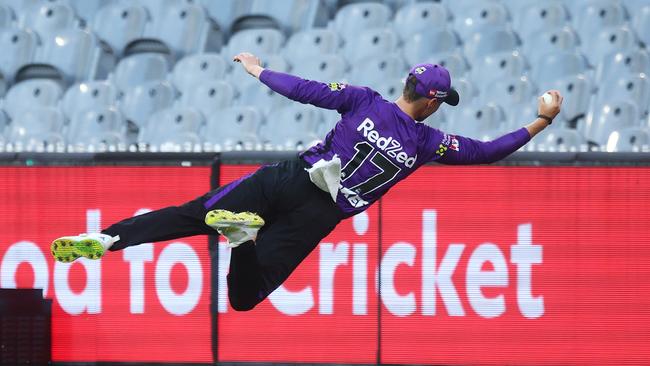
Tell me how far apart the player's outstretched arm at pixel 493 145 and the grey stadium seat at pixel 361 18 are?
19.5 ft

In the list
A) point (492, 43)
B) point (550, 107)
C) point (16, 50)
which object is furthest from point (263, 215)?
point (16, 50)

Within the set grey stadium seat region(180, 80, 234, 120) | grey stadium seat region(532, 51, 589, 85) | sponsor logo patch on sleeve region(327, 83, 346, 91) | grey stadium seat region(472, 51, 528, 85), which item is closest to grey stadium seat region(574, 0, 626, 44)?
grey stadium seat region(532, 51, 589, 85)

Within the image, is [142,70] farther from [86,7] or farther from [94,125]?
[86,7]

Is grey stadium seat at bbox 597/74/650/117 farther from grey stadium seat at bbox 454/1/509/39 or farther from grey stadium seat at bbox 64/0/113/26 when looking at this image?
grey stadium seat at bbox 64/0/113/26

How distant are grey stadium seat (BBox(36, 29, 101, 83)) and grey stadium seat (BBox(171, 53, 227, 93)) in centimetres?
101

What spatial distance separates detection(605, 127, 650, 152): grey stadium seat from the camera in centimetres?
1002

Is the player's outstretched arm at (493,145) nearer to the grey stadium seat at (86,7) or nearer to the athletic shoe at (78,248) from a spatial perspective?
the athletic shoe at (78,248)

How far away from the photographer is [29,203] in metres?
8.62

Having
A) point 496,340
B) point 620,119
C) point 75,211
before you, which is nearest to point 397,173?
point 496,340

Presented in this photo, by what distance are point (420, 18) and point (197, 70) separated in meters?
2.37

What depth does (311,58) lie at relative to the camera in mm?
11617

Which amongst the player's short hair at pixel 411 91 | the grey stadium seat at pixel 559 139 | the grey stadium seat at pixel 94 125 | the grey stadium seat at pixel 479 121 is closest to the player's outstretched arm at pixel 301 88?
the player's short hair at pixel 411 91

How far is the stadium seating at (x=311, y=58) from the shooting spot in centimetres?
1094

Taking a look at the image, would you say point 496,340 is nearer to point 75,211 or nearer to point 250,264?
point 250,264
